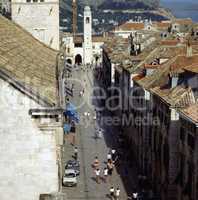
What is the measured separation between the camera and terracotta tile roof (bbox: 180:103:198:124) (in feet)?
95.5

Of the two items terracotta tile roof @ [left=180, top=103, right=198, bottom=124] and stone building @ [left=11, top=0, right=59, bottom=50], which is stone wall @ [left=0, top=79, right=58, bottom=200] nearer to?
terracotta tile roof @ [left=180, top=103, right=198, bottom=124]

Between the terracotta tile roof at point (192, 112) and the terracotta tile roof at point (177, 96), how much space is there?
92cm

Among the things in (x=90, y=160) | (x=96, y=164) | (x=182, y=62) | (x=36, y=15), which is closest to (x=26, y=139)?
(x=36, y=15)

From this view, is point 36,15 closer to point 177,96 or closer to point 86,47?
point 177,96

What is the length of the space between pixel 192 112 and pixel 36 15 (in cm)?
1089

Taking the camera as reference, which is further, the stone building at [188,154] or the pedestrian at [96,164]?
the pedestrian at [96,164]

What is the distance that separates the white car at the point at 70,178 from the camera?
129 feet

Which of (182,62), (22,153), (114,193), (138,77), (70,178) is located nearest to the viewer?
(22,153)

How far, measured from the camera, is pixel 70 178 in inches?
1566

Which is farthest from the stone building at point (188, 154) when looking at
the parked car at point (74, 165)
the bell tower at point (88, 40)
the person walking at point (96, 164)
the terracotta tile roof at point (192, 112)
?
the bell tower at point (88, 40)

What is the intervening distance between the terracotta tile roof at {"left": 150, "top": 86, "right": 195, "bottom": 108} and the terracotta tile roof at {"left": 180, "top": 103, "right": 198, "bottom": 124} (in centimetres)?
92

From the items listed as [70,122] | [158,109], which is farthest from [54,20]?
[70,122]

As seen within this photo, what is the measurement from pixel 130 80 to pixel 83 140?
866cm

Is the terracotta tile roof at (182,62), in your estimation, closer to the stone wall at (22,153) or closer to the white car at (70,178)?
the white car at (70,178)
